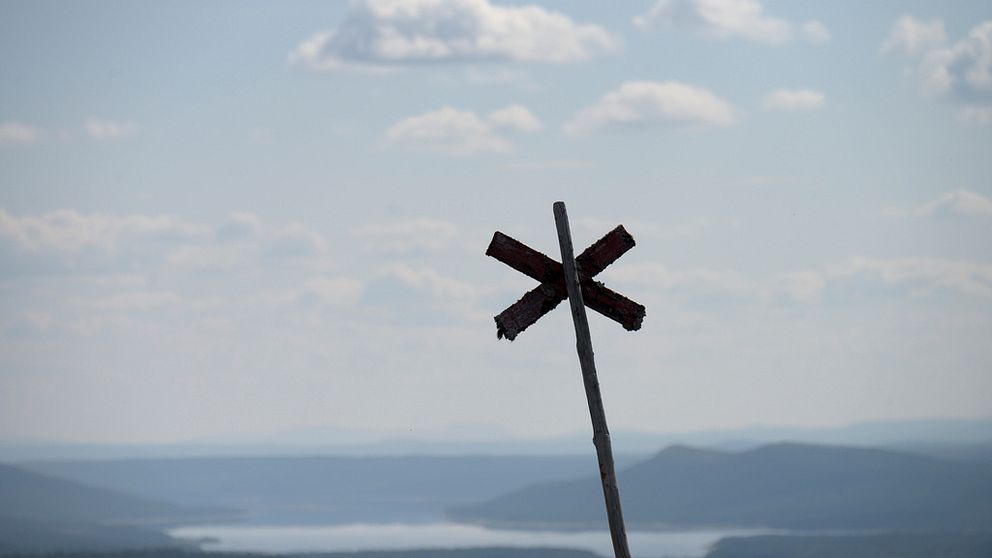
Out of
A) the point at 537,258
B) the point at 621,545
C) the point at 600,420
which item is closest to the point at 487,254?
the point at 537,258

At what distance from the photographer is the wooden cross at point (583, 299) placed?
19.2 m

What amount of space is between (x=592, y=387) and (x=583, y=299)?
3.49ft

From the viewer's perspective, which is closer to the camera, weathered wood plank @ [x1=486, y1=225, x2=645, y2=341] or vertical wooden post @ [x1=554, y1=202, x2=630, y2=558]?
vertical wooden post @ [x1=554, y1=202, x2=630, y2=558]

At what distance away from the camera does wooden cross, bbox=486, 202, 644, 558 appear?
19.2 metres

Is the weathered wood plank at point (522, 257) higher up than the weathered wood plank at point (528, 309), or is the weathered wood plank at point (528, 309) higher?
the weathered wood plank at point (522, 257)

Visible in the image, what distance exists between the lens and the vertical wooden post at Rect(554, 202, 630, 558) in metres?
19.2

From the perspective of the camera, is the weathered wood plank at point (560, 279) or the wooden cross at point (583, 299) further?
the weathered wood plank at point (560, 279)

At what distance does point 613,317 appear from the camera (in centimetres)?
1962

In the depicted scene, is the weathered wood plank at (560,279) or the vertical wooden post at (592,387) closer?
the vertical wooden post at (592,387)

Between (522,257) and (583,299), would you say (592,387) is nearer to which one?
(583,299)

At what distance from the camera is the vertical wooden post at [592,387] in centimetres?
1916

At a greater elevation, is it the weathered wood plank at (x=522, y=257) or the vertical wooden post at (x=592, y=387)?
the weathered wood plank at (x=522, y=257)

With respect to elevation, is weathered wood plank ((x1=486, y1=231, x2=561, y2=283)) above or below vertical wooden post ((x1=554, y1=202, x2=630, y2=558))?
above

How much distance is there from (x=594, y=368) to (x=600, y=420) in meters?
0.57
